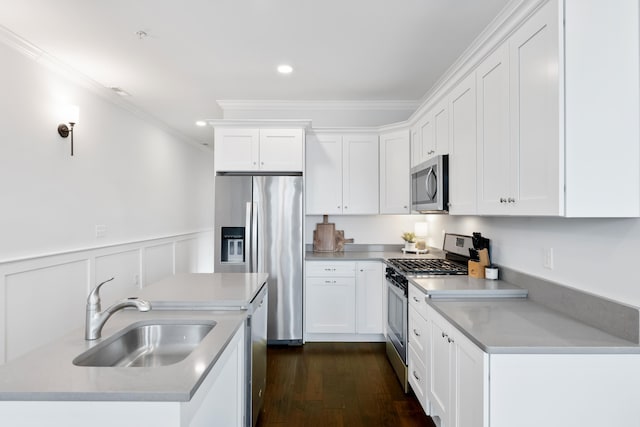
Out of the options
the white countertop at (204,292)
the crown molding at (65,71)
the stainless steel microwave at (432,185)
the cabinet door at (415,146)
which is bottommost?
the white countertop at (204,292)

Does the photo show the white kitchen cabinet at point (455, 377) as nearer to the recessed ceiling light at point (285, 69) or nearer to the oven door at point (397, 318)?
the oven door at point (397, 318)

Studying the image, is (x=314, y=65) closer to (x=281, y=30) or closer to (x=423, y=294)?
(x=281, y=30)

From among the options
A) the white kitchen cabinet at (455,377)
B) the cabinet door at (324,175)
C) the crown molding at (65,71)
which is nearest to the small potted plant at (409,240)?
the cabinet door at (324,175)

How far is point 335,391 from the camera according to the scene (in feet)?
9.27

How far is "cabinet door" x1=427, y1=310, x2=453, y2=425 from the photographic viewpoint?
1.87 m

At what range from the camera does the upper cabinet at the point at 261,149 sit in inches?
152

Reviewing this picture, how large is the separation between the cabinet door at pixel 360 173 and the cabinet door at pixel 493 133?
202 centimetres

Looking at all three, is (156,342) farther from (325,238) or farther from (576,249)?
(325,238)

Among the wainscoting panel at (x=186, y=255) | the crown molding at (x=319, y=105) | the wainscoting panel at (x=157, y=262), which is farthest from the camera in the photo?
the wainscoting panel at (x=186, y=255)

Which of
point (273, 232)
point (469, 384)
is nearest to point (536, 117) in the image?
point (469, 384)

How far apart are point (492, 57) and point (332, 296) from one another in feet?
8.83

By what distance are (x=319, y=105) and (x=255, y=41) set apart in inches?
64.0

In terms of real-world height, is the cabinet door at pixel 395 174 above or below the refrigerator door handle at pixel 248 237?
above

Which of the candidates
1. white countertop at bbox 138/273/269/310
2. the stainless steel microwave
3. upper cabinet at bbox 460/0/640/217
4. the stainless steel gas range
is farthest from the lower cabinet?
upper cabinet at bbox 460/0/640/217
